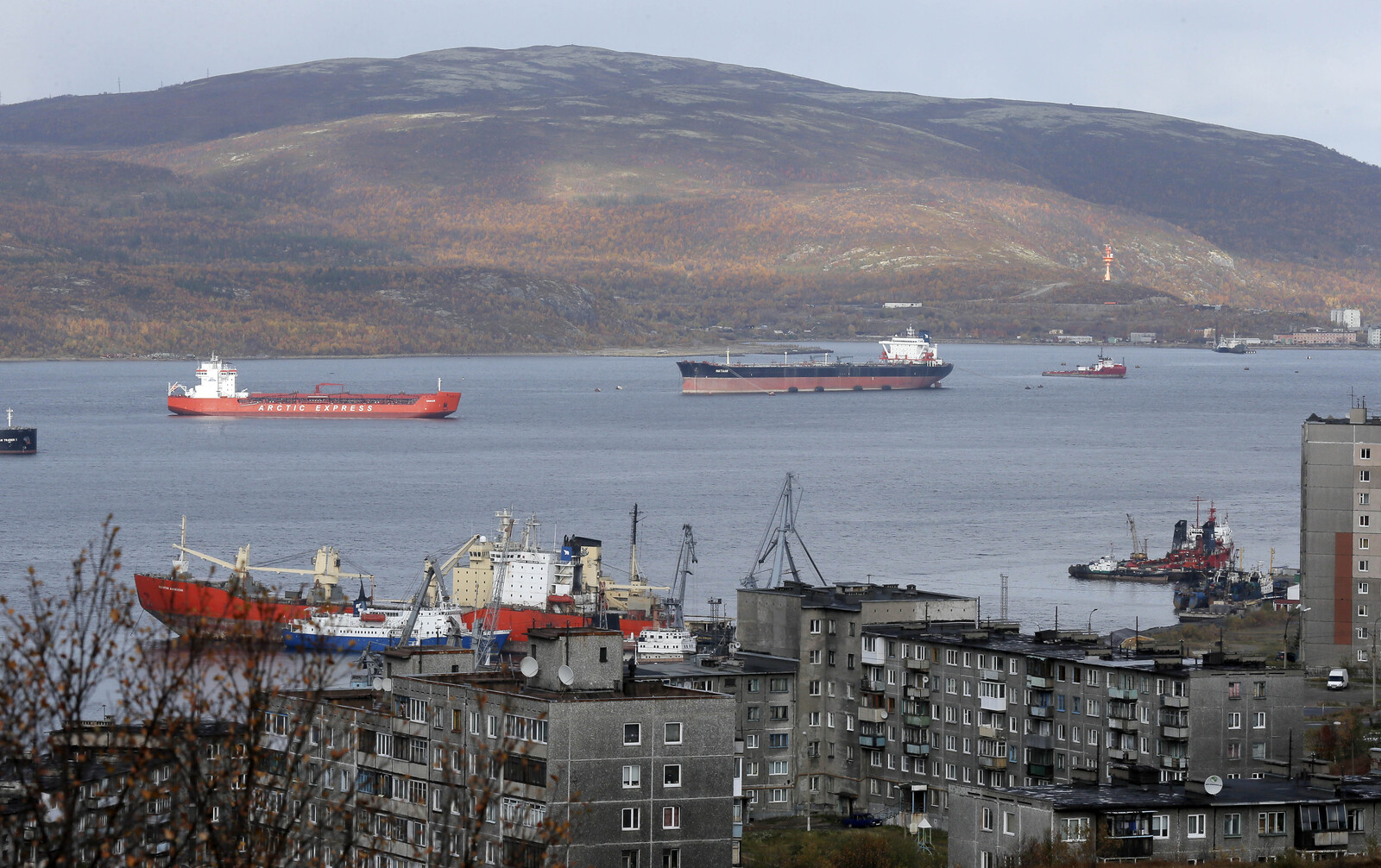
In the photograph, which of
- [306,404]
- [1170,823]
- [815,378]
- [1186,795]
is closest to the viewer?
[1170,823]

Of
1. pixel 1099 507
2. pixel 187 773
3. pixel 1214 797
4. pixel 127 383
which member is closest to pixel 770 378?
pixel 127 383

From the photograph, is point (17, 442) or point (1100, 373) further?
point (1100, 373)

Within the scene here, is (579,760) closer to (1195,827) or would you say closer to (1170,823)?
(1170,823)

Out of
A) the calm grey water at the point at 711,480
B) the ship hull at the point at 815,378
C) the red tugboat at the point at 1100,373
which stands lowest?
the calm grey water at the point at 711,480

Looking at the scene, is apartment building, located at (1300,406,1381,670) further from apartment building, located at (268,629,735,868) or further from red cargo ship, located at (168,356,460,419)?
red cargo ship, located at (168,356,460,419)

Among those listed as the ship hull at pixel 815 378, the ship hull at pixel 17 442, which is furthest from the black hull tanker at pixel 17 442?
the ship hull at pixel 815 378

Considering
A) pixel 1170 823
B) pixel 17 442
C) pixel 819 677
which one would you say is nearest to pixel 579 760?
pixel 1170 823

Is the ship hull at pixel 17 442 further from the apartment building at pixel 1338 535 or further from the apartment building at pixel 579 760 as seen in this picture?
the apartment building at pixel 579 760
